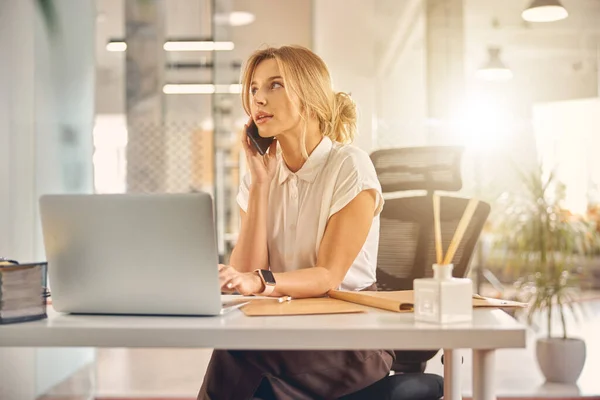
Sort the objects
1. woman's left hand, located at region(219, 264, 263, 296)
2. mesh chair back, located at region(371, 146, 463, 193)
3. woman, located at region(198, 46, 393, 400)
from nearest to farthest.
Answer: woman's left hand, located at region(219, 264, 263, 296), woman, located at region(198, 46, 393, 400), mesh chair back, located at region(371, 146, 463, 193)

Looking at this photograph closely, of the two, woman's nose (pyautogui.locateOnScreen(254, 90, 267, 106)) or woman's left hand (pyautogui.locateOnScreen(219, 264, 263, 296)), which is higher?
woman's nose (pyautogui.locateOnScreen(254, 90, 267, 106))

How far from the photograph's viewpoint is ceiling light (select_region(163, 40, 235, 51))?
15.3 feet

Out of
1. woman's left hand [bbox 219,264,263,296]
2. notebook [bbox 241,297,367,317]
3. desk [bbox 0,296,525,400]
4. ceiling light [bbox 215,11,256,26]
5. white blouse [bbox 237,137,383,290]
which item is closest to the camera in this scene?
desk [bbox 0,296,525,400]

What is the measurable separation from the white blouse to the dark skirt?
38cm

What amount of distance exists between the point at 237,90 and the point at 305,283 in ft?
10.7

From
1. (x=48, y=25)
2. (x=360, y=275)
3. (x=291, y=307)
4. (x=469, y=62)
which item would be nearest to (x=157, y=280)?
(x=291, y=307)

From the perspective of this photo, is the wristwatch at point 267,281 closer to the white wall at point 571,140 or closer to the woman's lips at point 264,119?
the woman's lips at point 264,119

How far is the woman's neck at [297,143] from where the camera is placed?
6.34 feet

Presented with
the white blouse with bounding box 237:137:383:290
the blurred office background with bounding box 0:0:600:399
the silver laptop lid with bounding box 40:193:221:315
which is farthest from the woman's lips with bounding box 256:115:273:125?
the blurred office background with bounding box 0:0:600:399

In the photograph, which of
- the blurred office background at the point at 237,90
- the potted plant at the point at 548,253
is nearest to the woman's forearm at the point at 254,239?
the blurred office background at the point at 237,90

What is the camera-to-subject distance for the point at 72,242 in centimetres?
127

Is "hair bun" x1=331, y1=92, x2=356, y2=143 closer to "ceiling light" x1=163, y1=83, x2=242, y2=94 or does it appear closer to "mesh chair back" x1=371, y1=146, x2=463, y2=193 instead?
"mesh chair back" x1=371, y1=146, x2=463, y2=193

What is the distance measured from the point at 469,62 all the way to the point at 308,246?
3.05m

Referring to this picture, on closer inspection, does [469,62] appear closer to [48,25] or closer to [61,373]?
[48,25]
